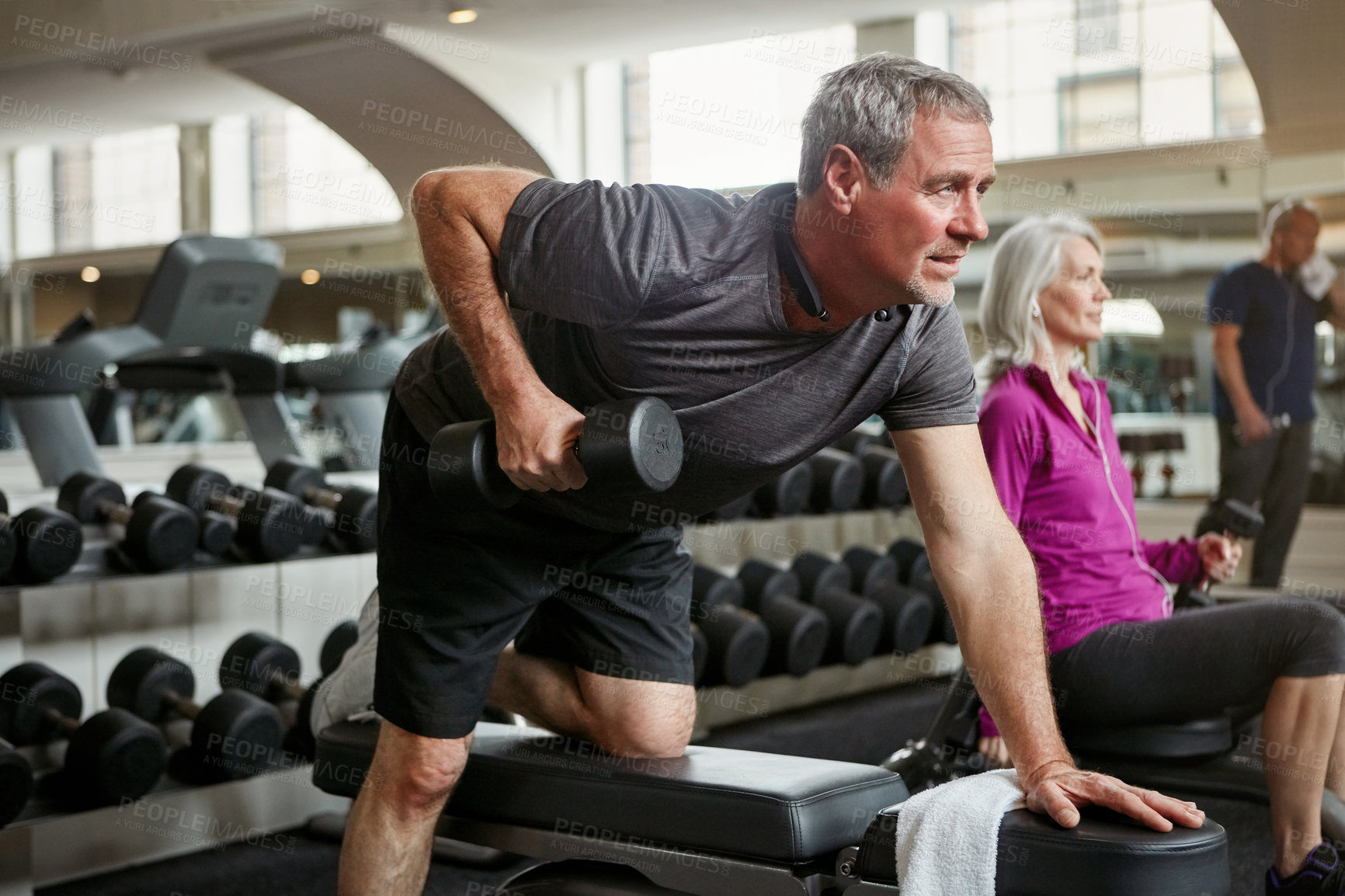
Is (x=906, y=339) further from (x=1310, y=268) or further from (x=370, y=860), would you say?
(x=1310, y=268)

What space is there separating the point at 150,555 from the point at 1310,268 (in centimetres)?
453

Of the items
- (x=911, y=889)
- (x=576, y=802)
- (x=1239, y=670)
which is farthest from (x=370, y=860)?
(x=1239, y=670)

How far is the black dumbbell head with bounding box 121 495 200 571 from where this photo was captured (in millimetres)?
2703

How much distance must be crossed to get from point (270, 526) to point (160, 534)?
26cm

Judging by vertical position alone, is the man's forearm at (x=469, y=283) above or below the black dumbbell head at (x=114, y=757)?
above

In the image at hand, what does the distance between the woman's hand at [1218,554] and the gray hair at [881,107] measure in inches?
44.7

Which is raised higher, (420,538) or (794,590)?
(420,538)

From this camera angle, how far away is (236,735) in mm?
2465

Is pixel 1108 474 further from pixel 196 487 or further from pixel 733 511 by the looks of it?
pixel 196 487

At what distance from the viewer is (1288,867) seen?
1847 millimetres

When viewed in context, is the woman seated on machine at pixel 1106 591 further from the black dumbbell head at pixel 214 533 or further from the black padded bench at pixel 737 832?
the black dumbbell head at pixel 214 533

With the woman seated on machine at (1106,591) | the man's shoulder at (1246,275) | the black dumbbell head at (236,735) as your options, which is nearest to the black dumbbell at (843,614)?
the woman seated on machine at (1106,591)

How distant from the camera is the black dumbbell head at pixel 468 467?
1367 mm

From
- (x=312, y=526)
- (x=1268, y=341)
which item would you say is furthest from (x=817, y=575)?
(x=1268, y=341)
